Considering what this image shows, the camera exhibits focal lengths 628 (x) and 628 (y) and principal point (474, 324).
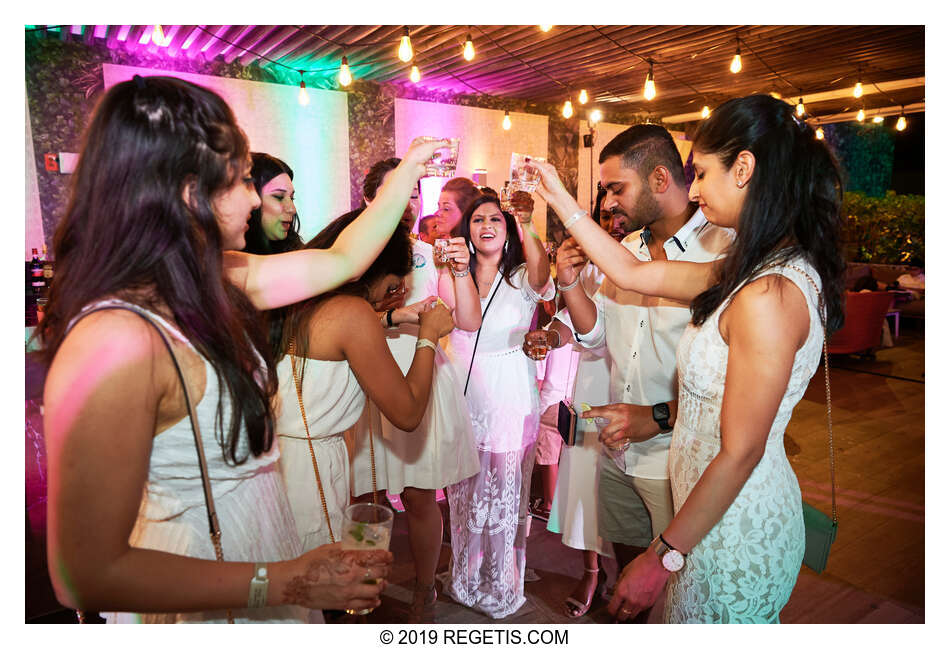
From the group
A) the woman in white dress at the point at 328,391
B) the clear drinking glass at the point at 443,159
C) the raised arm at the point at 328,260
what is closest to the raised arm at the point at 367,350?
the woman in white dress at the point at 328,391

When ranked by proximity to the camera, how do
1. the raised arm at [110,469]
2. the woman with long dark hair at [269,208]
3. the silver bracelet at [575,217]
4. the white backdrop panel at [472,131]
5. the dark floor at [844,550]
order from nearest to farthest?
the raised arm at [110,469] → the silver bracelet at [575,217] → the woman with long dark hair at [269,208] → the dark floor at [844,550] → the white backdrop panel at [472,131]

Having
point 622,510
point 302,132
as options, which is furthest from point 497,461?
point 302,132

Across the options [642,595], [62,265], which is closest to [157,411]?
[62,265]

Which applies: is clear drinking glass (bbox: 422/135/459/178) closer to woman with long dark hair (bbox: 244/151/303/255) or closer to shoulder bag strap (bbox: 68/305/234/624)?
woman with long dark hair (bbox: 244/151/303/255)

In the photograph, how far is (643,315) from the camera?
84.7 inches

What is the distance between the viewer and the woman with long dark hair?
194cm

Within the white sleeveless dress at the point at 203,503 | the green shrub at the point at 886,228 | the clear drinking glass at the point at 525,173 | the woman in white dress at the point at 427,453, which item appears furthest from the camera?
the green shrub at the point at 886,228

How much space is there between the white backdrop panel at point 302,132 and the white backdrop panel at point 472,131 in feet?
2.87

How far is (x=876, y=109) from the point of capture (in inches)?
391

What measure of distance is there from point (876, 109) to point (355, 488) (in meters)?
10.9

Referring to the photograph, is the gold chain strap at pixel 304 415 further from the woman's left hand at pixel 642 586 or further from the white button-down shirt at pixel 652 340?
the white button-down shirt at pixel 652 340

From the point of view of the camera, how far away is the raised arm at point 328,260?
135cm

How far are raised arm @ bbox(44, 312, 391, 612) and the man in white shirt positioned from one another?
142 centimetres
